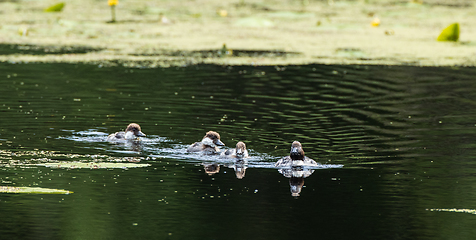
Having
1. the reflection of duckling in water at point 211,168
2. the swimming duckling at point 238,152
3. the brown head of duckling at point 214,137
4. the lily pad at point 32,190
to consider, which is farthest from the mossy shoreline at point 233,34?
the lily pad at point 32,190

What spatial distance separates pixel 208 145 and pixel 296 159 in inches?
54.0

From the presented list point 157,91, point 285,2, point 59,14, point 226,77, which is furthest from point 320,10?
point 157,91

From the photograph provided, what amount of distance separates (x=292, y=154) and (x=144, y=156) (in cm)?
190

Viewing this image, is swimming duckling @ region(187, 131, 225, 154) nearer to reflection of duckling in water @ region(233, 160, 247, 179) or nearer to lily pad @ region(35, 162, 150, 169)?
reflection of duckling in water @ region(233, 160, 247, 179)

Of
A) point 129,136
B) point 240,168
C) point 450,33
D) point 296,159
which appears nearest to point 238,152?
point 240,168

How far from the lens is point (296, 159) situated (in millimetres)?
8188

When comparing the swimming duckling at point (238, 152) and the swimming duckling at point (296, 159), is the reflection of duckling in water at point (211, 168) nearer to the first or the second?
the swimming duckling at point (238, 152)

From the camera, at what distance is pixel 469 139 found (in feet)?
32.9

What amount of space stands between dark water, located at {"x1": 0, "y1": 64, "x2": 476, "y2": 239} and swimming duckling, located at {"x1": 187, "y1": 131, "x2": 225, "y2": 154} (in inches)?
4.7

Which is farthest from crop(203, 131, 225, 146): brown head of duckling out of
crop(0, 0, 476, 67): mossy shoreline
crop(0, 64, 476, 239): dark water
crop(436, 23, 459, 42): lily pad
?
crop(436, 23, 459, 42): lily pad

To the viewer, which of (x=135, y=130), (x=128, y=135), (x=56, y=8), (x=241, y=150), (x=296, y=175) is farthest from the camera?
(x=56, y=8)

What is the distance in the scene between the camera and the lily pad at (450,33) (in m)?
18.8

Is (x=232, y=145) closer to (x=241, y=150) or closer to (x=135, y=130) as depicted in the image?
(x=241, y=150)

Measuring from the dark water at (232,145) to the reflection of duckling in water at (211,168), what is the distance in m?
0.07
